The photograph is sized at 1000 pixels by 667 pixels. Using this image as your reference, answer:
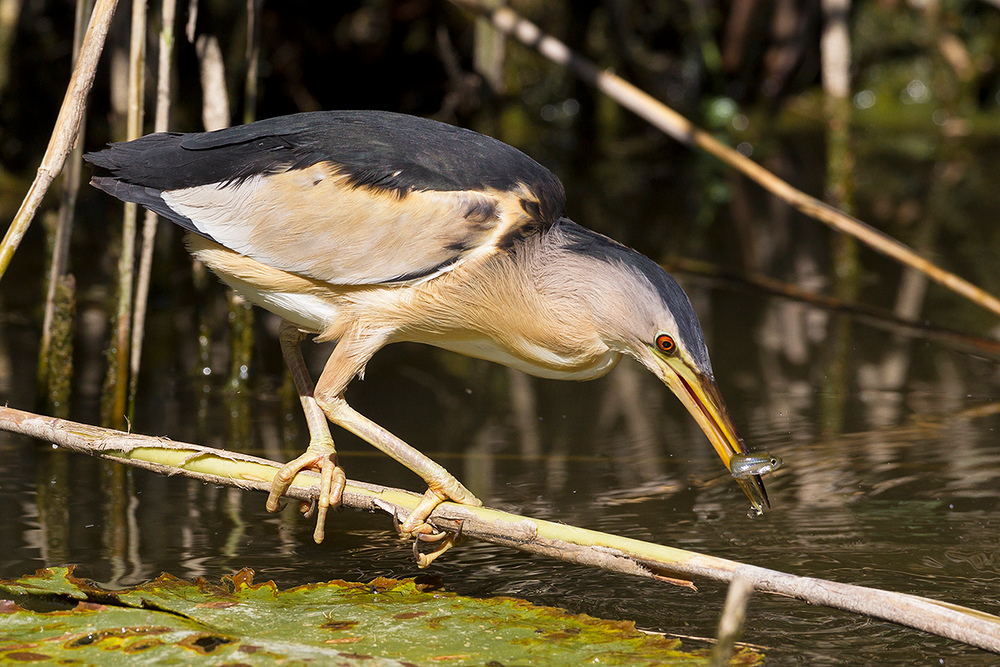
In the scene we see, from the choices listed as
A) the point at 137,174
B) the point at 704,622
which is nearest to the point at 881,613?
the point at 704,622

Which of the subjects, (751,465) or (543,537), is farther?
(751,465)

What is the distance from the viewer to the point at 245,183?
322 centimetres

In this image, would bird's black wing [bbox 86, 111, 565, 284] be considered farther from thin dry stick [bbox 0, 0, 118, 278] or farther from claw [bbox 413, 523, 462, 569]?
claw [bbox 413, 523, 462, 569]

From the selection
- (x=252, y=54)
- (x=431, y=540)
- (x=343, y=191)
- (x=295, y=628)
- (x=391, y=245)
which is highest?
(x=252, y=54)

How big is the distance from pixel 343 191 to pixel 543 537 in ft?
3.77

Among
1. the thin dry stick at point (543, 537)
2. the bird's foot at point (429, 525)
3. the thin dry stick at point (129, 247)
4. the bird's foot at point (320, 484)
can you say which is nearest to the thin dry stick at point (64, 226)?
the thin dry stick at point (129, 247)

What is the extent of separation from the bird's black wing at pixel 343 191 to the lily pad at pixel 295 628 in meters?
0.89

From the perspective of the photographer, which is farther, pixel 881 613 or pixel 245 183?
pixel 245 183

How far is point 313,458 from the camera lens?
3.16 metres

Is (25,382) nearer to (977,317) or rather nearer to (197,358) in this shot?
(197,358)

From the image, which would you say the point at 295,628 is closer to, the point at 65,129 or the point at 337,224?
the point at 337,224

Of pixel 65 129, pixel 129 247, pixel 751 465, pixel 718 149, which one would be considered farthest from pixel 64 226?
pixel 718 149

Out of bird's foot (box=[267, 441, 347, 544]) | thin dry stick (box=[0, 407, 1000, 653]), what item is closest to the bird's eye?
thin dry stick (box=[0, 407, 1000, 653])

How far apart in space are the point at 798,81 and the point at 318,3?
4078 mm
